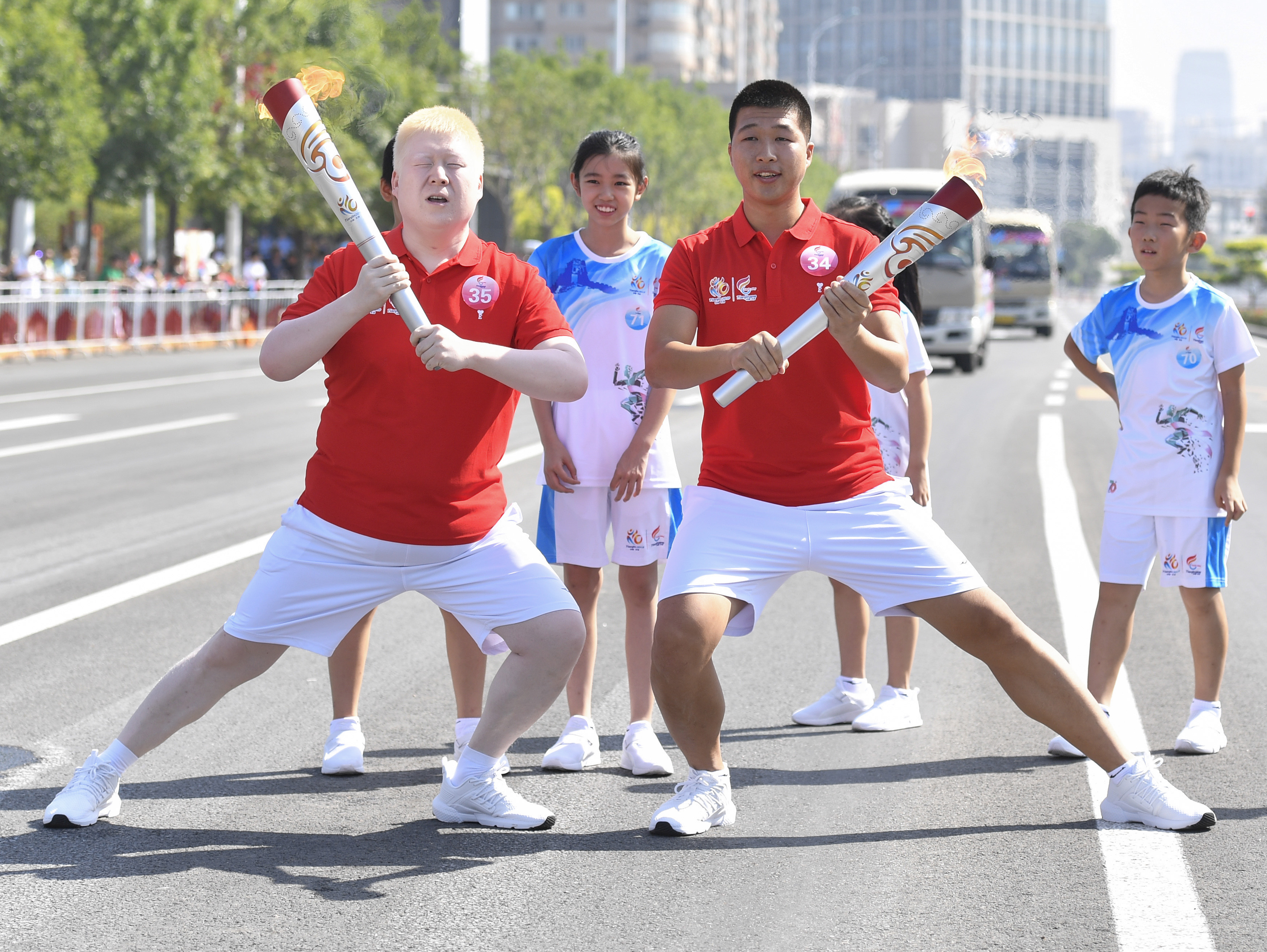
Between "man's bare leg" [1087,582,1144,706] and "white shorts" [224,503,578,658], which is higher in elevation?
"white shorts" [224,503,578,658]

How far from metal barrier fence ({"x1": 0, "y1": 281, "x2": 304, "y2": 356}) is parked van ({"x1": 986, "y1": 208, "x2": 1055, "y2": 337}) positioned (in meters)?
19.2

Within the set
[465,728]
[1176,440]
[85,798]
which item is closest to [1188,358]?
Answer: [1176,440]

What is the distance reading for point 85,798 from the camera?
4188 millimetres

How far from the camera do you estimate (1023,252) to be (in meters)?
41.8

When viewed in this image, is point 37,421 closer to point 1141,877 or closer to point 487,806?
point 487,806

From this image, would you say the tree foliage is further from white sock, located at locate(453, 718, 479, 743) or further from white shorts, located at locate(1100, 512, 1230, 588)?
white shorts, located at locate(1100, 512, 1230, 588)

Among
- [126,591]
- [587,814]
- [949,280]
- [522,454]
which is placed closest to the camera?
[587,814]

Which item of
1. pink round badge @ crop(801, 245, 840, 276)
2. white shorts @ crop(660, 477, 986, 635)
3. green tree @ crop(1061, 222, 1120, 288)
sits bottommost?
white shorts @ crop(660, 477, 986, 635)

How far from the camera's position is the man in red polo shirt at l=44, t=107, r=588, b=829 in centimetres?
399

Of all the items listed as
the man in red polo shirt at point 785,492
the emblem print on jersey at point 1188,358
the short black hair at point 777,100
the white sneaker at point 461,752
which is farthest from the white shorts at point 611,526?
the emblem print on jersey at point 1188,358

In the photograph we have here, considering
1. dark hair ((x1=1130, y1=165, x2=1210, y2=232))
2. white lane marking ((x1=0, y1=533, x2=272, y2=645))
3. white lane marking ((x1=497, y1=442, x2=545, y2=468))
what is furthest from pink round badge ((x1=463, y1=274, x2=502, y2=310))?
white lane marking ((x1=497, y1=442, x2=545, y2=468))

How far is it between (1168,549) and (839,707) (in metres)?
1.22

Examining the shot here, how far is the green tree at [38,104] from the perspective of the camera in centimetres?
2744

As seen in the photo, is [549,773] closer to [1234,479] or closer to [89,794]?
[89,794]
